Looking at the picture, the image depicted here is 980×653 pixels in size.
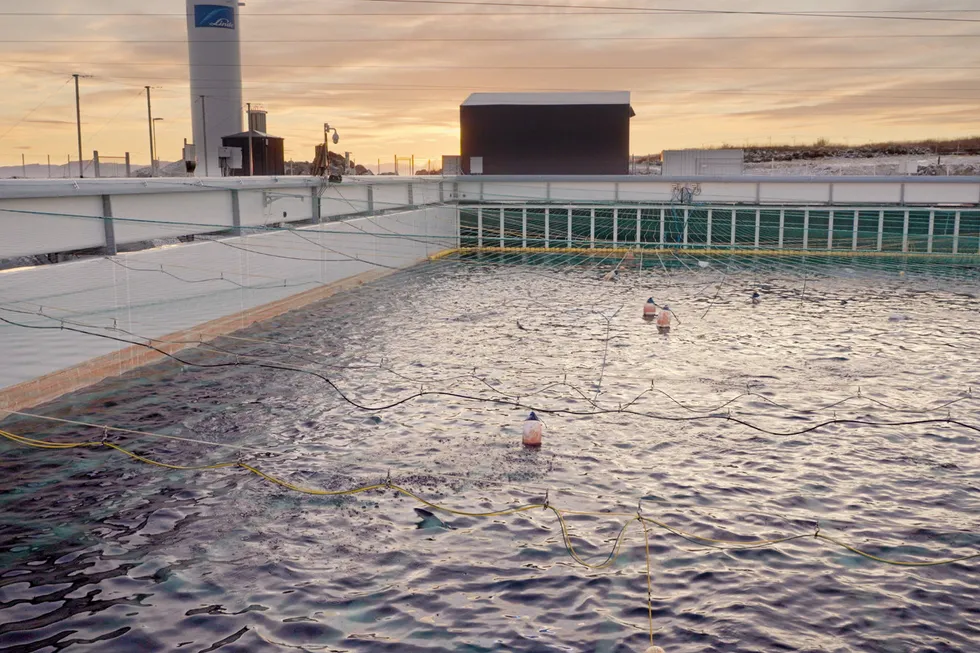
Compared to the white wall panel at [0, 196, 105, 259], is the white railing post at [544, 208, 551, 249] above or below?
below

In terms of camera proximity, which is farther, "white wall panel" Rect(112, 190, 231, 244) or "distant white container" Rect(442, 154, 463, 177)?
"distant white container" Rect(442, 154, 463, 177)

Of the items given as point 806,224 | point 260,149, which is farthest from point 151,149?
point 806,224

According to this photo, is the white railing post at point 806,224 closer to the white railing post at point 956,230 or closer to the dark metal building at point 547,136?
the white railing post at point 956,230

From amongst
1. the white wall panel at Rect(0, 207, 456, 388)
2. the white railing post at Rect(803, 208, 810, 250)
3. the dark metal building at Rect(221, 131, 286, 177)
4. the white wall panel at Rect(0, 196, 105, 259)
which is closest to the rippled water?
the white wall panel at Rect(0, 207, 456, 388)

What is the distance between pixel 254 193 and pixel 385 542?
17654 mm

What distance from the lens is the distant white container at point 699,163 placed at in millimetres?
55188

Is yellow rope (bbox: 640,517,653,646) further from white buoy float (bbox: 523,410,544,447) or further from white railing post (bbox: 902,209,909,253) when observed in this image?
white railing post (bbox: 902,209,909,253)

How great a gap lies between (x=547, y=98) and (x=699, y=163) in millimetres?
11111

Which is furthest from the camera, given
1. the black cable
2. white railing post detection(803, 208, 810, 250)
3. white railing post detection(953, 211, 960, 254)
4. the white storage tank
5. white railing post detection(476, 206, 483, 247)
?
the white storage tank

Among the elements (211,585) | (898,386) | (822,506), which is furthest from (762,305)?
(211,585)

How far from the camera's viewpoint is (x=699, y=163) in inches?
2173

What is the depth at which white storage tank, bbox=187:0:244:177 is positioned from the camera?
58594mm

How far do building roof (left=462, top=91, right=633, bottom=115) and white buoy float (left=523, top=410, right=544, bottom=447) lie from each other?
4694 cm

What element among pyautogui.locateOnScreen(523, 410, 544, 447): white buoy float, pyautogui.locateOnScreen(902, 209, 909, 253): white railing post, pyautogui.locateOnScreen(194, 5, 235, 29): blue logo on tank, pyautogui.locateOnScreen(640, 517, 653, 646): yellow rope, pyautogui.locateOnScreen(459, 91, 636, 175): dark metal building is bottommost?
pyautogui.locateOnScreen(640, 517, 653, 646): yellow rope
